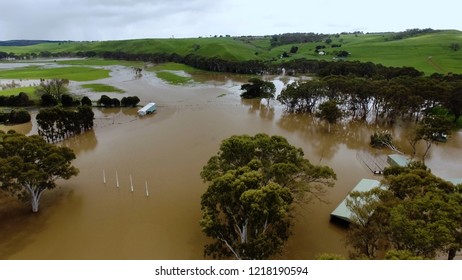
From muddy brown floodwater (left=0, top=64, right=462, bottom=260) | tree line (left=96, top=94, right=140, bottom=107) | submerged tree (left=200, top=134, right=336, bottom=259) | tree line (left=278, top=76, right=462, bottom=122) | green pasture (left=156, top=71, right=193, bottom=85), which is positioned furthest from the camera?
green pasture (left=156, top=71, right=193, bottom=85)

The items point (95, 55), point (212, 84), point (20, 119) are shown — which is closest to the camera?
point (20, 119)

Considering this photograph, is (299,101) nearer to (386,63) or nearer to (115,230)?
(115,230)

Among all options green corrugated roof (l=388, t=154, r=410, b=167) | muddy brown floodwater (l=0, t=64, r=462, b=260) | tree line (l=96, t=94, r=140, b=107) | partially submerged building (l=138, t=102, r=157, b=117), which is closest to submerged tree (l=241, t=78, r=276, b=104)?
muddy brown floodwater (l=0, t=64, r=462, b=260)

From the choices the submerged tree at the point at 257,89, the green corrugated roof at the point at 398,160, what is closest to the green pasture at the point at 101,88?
the submerged tree at the point at 257,89

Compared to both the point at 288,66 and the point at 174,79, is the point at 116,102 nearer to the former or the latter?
the point at 174,79

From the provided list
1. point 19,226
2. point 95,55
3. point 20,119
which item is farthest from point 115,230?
point 95,55

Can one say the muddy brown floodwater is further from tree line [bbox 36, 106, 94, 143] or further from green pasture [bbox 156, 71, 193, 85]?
green pasture [bbox 156, 71, 193, 85]
